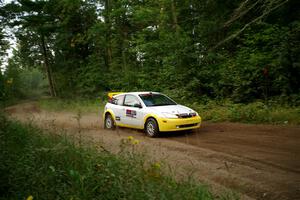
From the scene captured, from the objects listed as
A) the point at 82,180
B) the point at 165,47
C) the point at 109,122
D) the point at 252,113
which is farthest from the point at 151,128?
the point at 165,47

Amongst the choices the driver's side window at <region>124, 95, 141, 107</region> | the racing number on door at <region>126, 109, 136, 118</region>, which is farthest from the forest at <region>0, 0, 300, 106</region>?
the racing number on door at <region>126, 109, 136, 118</region>

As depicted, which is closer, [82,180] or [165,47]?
[82,180]

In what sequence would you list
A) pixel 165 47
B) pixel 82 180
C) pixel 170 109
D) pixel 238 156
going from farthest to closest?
pixel 165 47
pixel 170 109
pixel 238 156
pixel 82 180

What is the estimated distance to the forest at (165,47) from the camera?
1466 centimetres

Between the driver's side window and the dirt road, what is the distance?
3.84 feet

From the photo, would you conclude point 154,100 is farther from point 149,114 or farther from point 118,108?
point 118,108

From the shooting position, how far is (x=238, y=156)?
7.43m

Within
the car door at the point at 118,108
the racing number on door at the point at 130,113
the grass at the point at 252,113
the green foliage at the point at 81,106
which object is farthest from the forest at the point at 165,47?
the car door at the point at 118,108

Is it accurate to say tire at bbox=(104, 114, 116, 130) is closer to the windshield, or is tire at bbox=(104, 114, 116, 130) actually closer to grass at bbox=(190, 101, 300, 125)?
the windshield

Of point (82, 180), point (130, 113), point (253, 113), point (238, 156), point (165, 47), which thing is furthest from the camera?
point (165, 47)

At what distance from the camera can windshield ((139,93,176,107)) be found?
1176cm

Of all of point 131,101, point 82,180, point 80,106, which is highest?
point 131,101

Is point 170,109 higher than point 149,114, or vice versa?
point 170,109

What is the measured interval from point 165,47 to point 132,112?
421 inches
